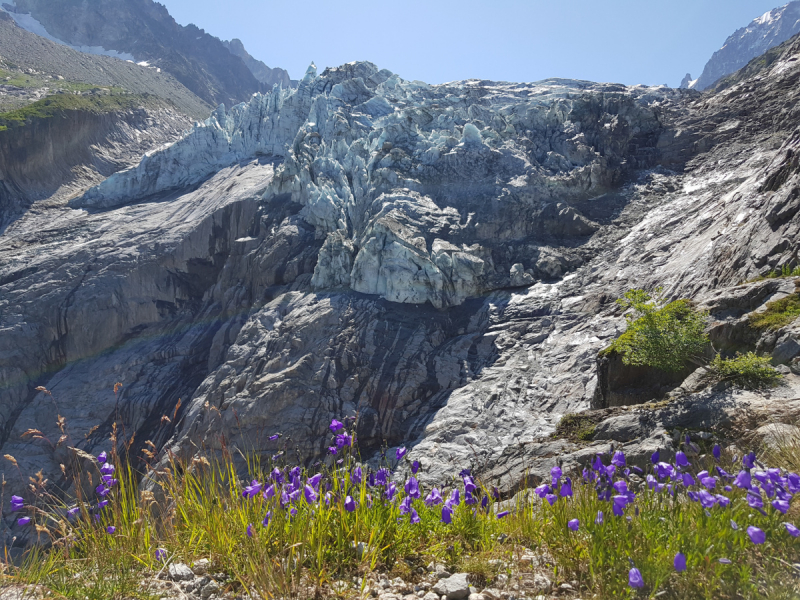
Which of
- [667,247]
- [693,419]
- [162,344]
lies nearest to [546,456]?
[693,419]

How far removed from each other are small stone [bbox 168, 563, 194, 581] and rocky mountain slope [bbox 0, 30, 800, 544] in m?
8.13

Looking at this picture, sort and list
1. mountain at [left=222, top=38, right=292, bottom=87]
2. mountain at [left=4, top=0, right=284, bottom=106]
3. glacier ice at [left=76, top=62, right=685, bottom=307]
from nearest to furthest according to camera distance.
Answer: glacier ice at [left=76, top=62, right=685, bottom=307], mountain at [left=4, top=0, right=284, bottom=106], mountain at [left=222, top=38, right=292, bottom=87]

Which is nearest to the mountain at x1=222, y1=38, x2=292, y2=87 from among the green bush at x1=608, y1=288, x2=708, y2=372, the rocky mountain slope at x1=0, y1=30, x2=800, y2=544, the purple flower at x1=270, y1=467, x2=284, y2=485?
the rocky mountain slope at x1=0, y1=30, x2=800, y2=544

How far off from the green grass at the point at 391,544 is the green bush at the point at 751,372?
3.66 meters

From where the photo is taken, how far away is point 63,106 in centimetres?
4784

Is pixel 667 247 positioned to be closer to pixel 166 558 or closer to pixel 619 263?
pixel 619 263

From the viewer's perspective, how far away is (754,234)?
511 inches

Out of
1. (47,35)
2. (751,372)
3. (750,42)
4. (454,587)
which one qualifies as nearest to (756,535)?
(454,587)

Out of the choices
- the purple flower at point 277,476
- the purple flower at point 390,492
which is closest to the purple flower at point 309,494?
the purple flower at point 277,476

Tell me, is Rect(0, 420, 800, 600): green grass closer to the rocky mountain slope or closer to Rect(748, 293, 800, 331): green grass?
Rect(748, 293, 800, 331): green grass

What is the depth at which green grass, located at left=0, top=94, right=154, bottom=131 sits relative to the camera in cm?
4366

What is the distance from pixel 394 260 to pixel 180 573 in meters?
22.4

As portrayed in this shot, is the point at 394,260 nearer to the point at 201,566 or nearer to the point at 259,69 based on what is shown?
the point at 201,566

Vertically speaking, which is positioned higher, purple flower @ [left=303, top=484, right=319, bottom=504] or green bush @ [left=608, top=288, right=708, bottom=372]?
green bush @ [left=608, top=288, right=708, bottom=372]
